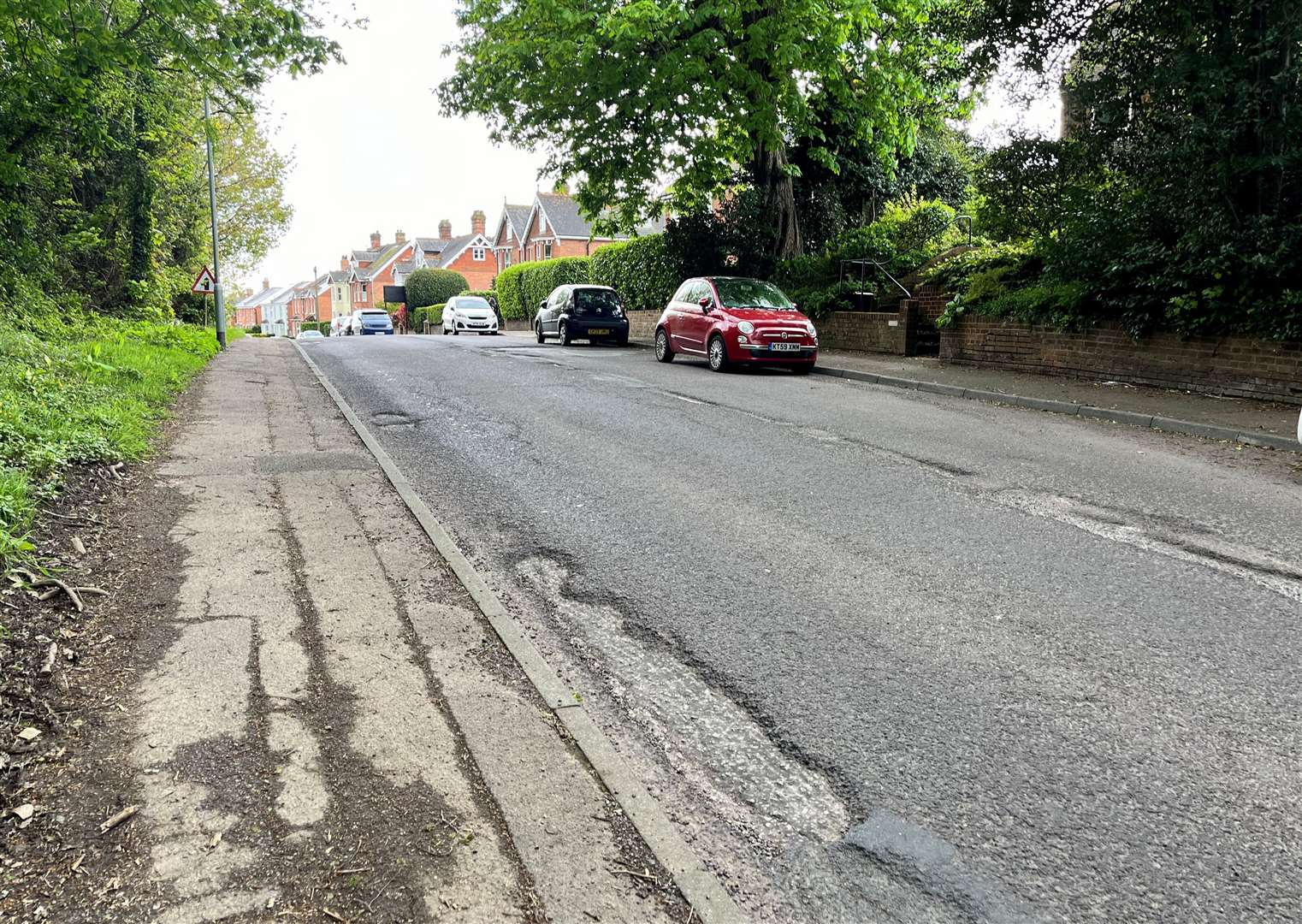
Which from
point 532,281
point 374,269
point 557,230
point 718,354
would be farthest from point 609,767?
point 374,269

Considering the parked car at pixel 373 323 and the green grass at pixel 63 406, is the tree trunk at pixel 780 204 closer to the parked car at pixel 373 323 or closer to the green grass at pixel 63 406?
the green grass at pixel 63 406

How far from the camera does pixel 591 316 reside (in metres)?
24.9

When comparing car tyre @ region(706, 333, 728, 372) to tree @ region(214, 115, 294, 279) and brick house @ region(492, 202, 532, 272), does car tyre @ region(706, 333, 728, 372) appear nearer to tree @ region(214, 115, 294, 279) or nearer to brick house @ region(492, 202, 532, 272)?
tree @ region(214, 115, 294, 279)

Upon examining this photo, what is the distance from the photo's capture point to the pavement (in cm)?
246

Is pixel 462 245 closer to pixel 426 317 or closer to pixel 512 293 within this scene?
pixel 426 317

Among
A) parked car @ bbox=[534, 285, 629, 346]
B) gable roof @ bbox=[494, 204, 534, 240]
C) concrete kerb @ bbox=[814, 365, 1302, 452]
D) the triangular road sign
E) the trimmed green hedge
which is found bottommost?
concrete kerb @ bbox=[814, 365, 1302, 452]

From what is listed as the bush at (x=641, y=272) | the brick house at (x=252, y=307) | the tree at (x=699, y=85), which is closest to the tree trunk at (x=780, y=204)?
the tree at (x=699, y=85)

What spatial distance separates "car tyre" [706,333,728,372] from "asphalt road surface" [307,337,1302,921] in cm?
778

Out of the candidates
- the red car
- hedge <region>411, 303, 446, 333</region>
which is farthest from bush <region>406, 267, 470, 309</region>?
the red car

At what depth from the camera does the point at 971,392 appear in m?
13.1

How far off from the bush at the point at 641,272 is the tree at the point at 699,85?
2.75 m

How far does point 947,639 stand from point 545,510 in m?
3.24

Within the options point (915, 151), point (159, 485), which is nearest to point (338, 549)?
point (159, 485)

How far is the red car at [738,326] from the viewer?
16.1 m
